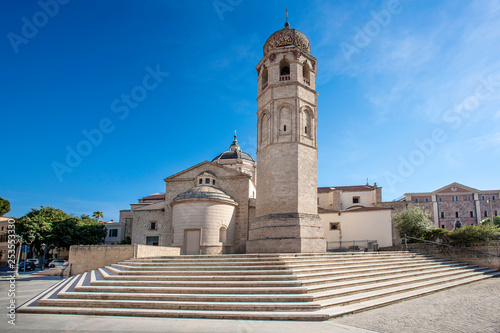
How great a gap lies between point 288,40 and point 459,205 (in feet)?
141

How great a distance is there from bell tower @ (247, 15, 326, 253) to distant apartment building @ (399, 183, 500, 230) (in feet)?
116

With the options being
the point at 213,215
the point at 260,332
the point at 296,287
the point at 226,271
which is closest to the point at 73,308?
the point at 226,271

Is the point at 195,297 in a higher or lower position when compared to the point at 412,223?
lower

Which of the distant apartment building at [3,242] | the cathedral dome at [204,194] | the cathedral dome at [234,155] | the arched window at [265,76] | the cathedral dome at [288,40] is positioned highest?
the cathedral dome at [288,40]

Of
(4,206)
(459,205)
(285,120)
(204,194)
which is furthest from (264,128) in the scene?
(4,206)

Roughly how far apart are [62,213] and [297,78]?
3366 cm

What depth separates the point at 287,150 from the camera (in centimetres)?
1972

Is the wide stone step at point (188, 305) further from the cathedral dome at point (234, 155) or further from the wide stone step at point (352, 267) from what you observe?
the cathedral dome at point (234, 155)

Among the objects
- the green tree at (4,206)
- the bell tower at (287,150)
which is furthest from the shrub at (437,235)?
the green tree at (4,206)

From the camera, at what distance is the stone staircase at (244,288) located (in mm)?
8578

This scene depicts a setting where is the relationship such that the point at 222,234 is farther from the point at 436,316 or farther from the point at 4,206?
the point at 4,206

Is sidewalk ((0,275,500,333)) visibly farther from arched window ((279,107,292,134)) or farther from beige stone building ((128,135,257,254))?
beige stone building ((128,135,257,254))

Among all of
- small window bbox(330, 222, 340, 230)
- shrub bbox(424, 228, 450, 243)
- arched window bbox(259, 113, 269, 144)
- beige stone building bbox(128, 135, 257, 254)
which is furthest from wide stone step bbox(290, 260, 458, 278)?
beige stone building bbox(128, 135, 257, 254)

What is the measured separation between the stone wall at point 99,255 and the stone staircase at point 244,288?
2168mm
